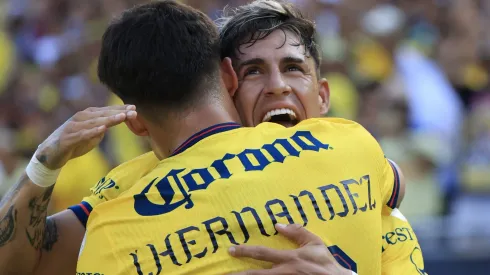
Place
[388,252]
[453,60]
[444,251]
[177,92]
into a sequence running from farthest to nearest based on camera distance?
[453,60] < [444,251] < [388,252] < [177,92]

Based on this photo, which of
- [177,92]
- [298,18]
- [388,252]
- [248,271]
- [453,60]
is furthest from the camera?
[453,60]

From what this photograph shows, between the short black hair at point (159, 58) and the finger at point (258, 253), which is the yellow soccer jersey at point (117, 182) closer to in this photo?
the short black hair at point (159, 58)

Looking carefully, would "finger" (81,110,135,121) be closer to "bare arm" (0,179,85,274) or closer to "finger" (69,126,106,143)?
"finger" (69,126,106,143)

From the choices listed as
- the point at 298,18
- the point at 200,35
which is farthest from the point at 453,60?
the point at 200,35

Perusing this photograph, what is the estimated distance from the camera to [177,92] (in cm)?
300

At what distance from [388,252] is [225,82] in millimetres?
904

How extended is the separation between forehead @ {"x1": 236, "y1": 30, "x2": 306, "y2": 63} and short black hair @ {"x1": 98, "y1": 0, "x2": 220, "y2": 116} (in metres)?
0.36

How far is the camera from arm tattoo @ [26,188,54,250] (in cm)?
325

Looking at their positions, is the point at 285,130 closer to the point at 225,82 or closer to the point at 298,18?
the point at 225,82

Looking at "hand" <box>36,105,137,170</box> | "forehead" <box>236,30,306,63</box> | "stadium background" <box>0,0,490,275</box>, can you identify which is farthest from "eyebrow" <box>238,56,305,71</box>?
"stadium background" <box>0,0,490,275</box>

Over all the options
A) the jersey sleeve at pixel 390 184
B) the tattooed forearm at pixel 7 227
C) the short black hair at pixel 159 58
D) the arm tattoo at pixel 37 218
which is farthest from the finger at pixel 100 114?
the jersey sleeve at pixel 390 184

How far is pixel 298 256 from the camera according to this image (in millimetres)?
2795

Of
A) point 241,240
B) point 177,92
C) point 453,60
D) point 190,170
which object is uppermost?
point 177,92

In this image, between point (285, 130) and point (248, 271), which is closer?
point (248, 271)
